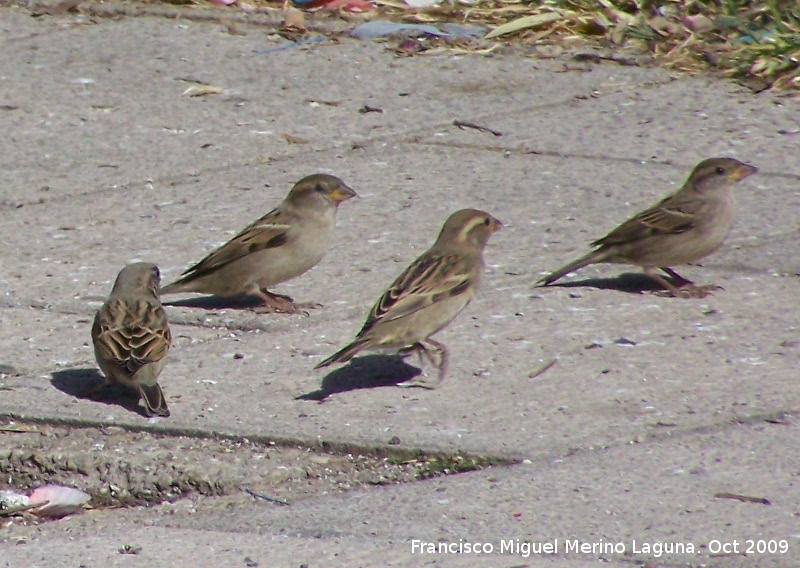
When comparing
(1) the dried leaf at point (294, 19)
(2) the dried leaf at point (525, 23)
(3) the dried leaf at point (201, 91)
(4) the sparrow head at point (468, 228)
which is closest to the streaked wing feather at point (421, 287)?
(4) the sparrow head at point (468, 228)

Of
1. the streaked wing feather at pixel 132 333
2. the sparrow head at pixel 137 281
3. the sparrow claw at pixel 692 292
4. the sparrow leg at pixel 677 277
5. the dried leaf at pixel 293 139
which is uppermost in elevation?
the sparrow head at pixel 137 281

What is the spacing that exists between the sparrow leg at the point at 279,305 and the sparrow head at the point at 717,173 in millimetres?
2036

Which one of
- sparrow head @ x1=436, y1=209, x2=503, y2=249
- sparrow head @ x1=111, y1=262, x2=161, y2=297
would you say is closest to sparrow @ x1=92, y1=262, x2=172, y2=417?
sparrow head @ x1=111, y1=262, x2=161, y2=297

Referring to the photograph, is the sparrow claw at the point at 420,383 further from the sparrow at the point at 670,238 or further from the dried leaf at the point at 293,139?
the dried leaf at the point at 293,139

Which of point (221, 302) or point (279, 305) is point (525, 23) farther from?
point (279, 305)

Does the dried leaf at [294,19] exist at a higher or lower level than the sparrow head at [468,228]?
lower

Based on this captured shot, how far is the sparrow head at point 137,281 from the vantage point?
21.5 feet

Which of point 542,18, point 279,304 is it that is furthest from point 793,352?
point 542,18

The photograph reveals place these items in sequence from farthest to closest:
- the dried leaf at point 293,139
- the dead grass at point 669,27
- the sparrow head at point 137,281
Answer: the dead grass at point 669,27
the dried leaf at point 293,139
the sparrow head at point 137,281

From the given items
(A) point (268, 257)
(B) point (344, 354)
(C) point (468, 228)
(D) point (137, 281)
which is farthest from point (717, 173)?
(D) point (137, 281)

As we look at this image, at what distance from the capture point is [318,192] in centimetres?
770

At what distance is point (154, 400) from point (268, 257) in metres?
1.62

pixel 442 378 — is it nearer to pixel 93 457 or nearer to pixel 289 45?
pixel 93 457

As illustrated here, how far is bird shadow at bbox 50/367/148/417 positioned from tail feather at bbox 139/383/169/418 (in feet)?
0.35
